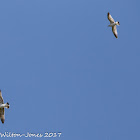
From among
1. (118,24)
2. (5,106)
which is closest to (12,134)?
(5,106)

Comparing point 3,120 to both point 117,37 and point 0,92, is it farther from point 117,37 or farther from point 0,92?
→ point 117,37

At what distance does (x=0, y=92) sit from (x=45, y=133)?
3913 millimetres

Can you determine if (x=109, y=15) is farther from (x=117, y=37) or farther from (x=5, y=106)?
Answer: (x=5, y=106)

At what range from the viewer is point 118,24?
3847 cm

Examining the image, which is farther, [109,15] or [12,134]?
[109,15]

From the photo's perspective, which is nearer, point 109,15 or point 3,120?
point 3,120

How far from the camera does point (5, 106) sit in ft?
105

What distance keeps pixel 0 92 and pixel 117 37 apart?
12.6 metres

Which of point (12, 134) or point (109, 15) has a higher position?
point (109, 15)

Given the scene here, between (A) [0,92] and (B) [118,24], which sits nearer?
(A) [0,92]

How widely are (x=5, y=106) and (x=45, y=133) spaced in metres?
3.14

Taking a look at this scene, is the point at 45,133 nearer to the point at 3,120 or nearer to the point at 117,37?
the point at 3,120

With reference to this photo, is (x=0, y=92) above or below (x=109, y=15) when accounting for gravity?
below

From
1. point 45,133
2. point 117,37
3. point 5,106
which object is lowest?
point 45,133
